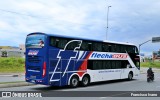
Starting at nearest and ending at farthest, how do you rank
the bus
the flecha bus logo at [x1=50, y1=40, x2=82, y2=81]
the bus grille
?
the bus
the bus grille
the flecha bus logo at [x1=50, y1=40, x2=82, y2=81]

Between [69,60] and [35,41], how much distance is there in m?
2.89

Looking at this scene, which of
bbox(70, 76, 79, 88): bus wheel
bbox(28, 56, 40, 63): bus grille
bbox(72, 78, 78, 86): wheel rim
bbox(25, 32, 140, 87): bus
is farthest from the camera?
bbox(72, 78, 78, 86): wheel rim

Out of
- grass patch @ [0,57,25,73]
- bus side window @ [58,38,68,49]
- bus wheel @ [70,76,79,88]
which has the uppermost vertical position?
bus side window @ [58,38,68,49]

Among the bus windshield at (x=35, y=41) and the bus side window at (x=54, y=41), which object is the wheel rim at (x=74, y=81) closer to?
the bus side window at (x=54, y=41)

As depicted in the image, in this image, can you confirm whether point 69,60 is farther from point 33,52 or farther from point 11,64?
point 11,64

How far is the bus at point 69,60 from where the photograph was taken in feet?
69.5

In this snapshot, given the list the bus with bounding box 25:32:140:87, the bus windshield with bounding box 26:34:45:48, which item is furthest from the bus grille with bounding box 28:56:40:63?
the bus windshield with bounding box 26:34:45:48

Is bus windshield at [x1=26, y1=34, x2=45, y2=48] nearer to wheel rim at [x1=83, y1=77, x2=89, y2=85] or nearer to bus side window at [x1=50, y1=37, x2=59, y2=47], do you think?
bus side window at [x1=50, y1=37, x2=59, y2=47]

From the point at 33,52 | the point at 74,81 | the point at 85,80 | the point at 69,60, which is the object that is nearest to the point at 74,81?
the point at 74,81

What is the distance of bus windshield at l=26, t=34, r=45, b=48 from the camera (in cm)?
2120

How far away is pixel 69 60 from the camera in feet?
75.0

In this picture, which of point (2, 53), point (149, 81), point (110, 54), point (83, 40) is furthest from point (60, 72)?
point (2, 53)

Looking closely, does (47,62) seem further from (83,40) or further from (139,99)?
(139,99)

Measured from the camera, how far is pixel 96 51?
25.6m
